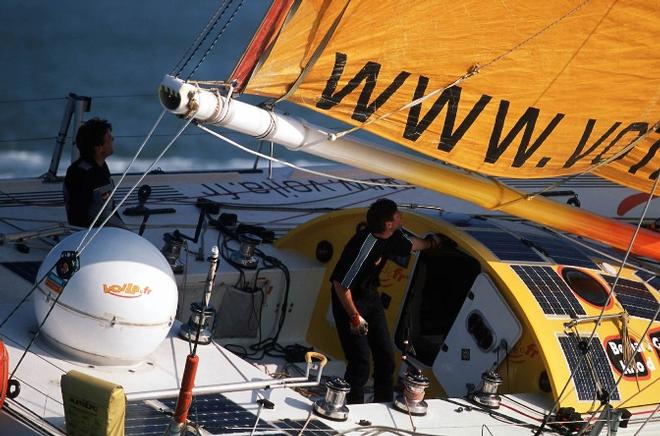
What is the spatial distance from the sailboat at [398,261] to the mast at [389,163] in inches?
0.5

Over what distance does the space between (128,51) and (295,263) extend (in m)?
14.4

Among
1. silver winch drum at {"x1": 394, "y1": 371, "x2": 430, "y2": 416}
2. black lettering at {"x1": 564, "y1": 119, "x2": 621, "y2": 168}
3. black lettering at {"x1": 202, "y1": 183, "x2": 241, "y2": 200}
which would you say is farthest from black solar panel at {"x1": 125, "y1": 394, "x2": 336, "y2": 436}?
black lettering at {"x1": 202, "y1": 183, "x2": 241, "y2": 200}

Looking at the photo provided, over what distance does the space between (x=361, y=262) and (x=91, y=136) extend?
5.78 ft

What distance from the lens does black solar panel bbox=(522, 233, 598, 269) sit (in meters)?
8.36

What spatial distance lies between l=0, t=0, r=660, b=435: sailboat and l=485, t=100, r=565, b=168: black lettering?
0.05ft

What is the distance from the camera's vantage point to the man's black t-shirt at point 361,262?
298 inches

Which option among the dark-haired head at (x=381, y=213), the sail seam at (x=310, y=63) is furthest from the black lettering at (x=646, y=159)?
the sail seam at (x=310, y=63)

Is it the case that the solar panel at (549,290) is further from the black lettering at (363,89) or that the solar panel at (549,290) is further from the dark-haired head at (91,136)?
the dark-haired head at (91,136)

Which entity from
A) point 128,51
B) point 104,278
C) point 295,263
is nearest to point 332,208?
point 295,263

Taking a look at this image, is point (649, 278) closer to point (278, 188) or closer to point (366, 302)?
point (366, 302)

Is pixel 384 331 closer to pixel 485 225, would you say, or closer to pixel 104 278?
pixel 485 225

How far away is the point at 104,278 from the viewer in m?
6.52

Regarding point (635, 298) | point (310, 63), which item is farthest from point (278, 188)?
point (310, 63)

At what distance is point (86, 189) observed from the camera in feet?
25.9
